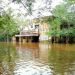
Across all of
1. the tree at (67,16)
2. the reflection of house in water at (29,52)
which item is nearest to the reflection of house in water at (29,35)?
the tree at (67,16)

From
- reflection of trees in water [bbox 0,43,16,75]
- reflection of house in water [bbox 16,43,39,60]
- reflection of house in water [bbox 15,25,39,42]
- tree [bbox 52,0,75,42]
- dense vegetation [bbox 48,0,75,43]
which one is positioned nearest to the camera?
reflection of trees in water [bbox 0,43,16,75]

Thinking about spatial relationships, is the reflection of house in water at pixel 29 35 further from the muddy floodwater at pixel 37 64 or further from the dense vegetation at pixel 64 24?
the muddy floodwater at pixel 37 64

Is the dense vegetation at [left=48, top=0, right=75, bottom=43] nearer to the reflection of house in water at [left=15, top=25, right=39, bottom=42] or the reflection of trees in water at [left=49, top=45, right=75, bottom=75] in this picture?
the reflection of house in water at [left=15, top=25, right=39, bottom=42]

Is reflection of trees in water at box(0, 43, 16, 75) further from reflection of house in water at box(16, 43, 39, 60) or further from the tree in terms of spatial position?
the tree

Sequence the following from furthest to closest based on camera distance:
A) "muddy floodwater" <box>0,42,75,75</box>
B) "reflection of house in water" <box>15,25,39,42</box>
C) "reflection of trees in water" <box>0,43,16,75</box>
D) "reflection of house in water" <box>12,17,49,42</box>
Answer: "reflection of house in water" <box>15,25,39,42</box> → "reflection of house in water" <box>12,17,49,42</box> → "reflection of trees in water" <box>0,43,16,75</box> → "muddy floodwater" <box>0,42,75,75</box>

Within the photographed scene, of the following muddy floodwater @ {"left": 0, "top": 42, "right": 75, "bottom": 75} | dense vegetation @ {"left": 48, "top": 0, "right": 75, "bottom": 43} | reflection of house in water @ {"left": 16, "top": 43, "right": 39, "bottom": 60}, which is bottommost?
reflection of house in water @ {"left": 16, "top": 43, "right": 39, "bottom": 60}

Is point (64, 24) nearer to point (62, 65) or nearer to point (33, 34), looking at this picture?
point (33, 34)

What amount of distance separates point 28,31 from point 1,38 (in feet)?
34.6

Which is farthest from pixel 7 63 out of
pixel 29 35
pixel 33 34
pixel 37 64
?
pixel 29 35

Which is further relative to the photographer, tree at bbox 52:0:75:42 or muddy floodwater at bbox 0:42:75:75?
tree at bbox 52:0:75:42

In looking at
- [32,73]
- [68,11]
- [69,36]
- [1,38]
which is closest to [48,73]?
[32,73]

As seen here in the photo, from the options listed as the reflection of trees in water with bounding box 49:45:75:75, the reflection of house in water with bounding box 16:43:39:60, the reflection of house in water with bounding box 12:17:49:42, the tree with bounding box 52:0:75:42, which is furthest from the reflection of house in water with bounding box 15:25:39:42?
the reflection of trees in water with bounding box 49:45:75:75

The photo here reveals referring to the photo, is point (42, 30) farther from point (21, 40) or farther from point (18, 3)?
point (18, 3)

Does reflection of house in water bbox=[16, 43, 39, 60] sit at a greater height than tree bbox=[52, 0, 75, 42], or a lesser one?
lesser
